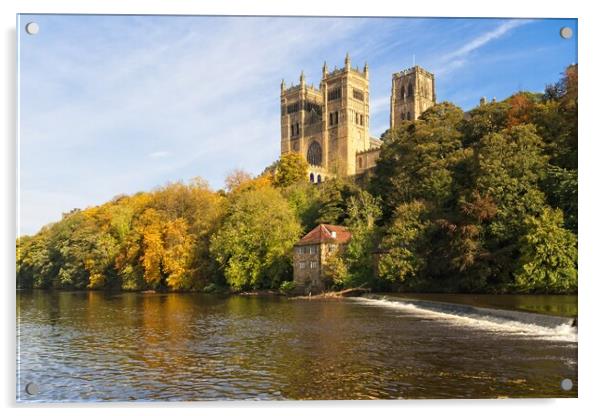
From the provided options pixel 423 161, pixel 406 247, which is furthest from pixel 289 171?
pixel 406 247

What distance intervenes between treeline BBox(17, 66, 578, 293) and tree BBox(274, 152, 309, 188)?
3.84 ft

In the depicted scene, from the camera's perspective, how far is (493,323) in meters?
13.7

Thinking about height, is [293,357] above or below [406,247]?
below

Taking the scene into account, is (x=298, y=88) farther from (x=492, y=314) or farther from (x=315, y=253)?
(x=492, y=314)

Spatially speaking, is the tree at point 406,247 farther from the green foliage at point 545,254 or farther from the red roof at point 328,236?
the green foliage at point 545,254

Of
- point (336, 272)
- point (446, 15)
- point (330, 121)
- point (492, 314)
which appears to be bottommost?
point (492, 314)

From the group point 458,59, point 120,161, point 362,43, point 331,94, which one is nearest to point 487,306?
point 458,59

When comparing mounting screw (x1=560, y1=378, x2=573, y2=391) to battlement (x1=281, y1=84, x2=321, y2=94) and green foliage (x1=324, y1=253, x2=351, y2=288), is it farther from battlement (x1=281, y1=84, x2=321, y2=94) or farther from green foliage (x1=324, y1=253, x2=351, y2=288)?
battlement (x1=281, y1=84, x2=321, y2=94)

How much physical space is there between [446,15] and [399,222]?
14.1 m

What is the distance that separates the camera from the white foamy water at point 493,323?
11.2m

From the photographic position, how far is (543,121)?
1856 cm

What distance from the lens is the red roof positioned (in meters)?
25.8

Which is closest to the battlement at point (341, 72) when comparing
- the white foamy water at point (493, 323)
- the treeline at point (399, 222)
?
the treeline at point (399, 222)

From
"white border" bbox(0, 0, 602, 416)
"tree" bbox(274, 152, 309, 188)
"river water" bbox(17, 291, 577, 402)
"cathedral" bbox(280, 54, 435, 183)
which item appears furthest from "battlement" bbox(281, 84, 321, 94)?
"white border" bbox(0, 0, 602, 416)
